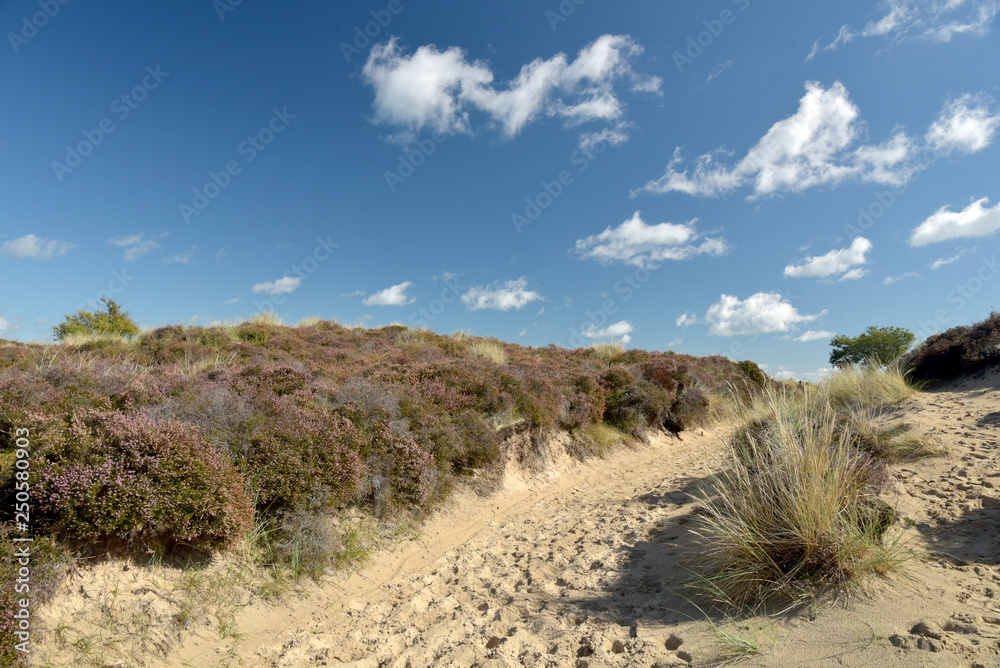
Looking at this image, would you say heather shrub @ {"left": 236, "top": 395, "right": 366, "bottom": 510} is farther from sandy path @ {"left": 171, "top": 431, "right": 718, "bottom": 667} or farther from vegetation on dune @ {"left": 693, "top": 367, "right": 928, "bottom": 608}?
vegetation on dune @ {"left": 693, "top": 367, "right": 928, "bottom": 608}

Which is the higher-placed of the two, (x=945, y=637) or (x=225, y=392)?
(x=225, y=392)

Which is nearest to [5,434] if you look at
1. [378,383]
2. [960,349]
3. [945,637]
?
[378,383]

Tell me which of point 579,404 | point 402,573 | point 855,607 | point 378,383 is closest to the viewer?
point 855,607

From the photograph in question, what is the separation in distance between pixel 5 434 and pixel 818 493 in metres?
7.69

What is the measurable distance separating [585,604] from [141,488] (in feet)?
14.6

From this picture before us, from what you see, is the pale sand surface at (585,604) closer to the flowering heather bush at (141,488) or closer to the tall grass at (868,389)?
the flowering heather bush at (141,488)

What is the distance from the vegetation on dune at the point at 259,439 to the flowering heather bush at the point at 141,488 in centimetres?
1

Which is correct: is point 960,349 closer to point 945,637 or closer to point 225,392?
point 945,637

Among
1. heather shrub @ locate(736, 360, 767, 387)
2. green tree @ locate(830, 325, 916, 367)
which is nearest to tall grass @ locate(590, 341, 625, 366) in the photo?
heather shrub @ locate(736, 360, 767, 387)

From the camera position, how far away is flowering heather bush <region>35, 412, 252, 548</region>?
3990 mm

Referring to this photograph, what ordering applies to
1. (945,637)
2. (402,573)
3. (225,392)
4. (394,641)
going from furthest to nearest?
(225,392), (402,573), (394,641), (945,637)

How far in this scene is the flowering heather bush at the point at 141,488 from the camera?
157 inches

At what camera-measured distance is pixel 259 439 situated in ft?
18.8

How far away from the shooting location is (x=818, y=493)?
4055 millimetres
